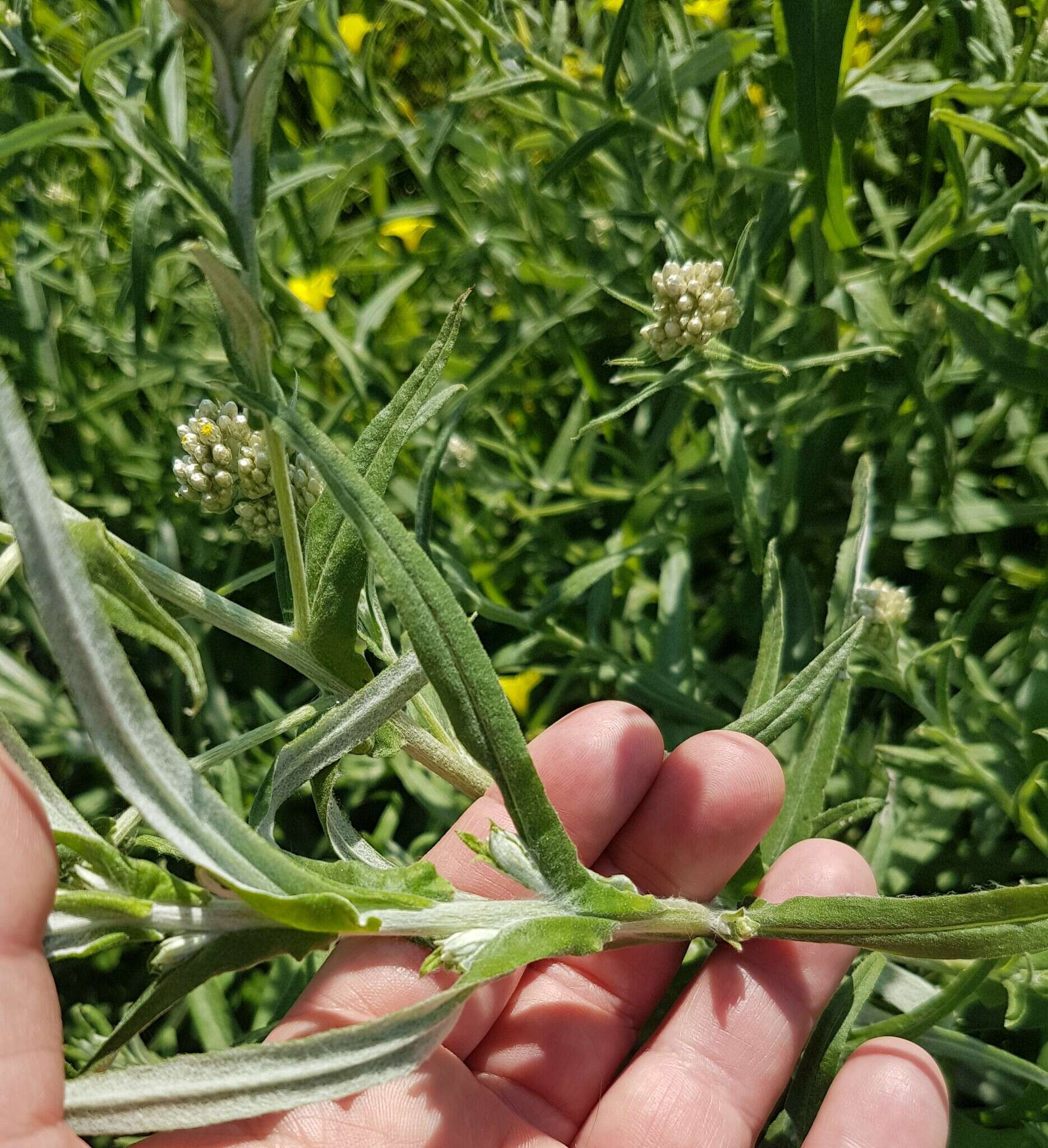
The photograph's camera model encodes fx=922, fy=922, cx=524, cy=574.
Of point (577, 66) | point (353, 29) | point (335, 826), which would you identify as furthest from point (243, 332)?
point (353, 29)

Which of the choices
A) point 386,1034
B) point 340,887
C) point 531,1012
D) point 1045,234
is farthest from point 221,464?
point 1045,234

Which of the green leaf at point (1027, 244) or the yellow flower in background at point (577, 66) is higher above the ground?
the yellow flower in background at point (577, 66)

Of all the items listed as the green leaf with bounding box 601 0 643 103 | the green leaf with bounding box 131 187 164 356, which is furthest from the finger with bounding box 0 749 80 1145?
the green leaf with bounding box 601 0 643 103

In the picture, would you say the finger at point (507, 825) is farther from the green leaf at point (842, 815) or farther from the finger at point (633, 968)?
the green leaf at point (842, 815)

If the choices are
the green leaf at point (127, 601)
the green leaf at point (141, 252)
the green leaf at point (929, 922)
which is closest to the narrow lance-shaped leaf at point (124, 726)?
the green leaf at point (127, 601)

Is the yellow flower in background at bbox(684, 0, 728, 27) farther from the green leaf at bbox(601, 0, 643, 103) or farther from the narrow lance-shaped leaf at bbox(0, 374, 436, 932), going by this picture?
the narrow lance-shaped leaf at bbox(0, 374, 436, 932)

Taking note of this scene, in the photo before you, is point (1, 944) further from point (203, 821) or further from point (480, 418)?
point (480, 418)
